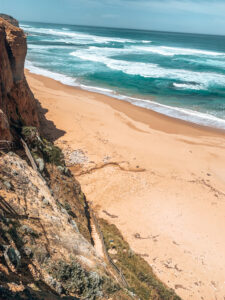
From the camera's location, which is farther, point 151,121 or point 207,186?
point 151,121

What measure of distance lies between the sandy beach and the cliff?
1.11m

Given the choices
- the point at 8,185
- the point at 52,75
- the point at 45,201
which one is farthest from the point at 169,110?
the point at 8,185

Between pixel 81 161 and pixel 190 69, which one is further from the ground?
pixel 190 69

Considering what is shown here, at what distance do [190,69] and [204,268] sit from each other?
44.8 metres

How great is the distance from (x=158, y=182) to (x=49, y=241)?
8.92 meters

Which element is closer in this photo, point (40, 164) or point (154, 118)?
point (40, 164)

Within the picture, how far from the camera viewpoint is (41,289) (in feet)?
13.3

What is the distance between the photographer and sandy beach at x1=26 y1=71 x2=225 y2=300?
9000 mm

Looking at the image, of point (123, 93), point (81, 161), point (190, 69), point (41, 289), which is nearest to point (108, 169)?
point (81, 161)

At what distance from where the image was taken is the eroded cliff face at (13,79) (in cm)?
1009

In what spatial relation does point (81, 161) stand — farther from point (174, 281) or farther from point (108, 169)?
point (174, 281)

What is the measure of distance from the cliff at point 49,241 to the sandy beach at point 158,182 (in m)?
1.11

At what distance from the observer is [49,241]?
5234mm

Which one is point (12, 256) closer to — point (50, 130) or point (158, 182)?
point (158, 182)
